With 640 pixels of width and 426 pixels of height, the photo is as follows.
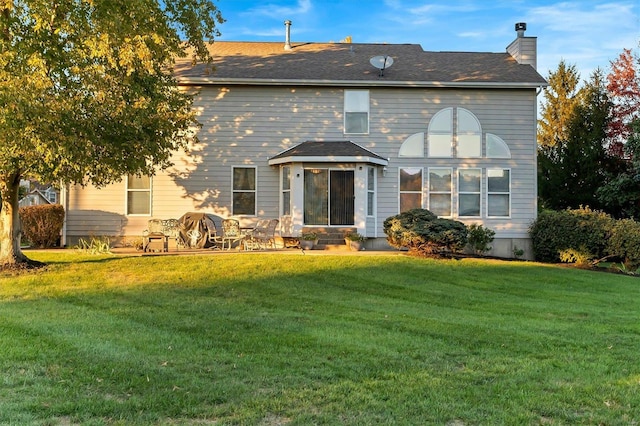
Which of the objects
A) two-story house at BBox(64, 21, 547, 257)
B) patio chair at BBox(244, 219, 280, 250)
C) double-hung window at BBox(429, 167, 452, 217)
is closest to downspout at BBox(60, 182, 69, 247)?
two-story house at BBox(64, 21, 547, 257)

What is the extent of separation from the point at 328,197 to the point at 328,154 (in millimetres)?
1325

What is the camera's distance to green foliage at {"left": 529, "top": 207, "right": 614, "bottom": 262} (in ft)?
47.0

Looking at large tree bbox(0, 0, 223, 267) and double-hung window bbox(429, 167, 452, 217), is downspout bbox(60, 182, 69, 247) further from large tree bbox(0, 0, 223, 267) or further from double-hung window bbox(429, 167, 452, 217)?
double-hung window bbox(429, 167, 452, 217)

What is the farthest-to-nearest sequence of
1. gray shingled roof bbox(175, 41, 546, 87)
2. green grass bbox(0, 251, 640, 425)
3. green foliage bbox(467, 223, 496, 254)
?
gray shingled roof bbox(175, 41, 546, 87) → green foliage bbox(467, 223, 496, 254) → green grass bbox(0, 251, 640, 425)

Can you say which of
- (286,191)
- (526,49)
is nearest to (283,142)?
(286,191)

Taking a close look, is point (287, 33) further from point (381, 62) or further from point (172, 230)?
point (172, 230)

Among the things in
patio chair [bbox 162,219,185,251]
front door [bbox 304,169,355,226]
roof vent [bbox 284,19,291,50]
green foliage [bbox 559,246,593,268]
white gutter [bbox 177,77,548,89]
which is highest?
roof vent [bbox 284,19,291,50]

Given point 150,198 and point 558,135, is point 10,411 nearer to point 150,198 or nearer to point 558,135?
point 150,198

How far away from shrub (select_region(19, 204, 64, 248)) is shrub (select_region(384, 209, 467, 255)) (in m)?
10.1

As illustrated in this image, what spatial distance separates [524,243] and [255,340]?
1307cm

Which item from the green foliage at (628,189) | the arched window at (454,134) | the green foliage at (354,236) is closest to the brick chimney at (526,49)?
the arched window at (454,134)

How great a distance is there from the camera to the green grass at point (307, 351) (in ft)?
11.7

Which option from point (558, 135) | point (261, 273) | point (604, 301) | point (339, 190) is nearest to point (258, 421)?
point (261, 273)

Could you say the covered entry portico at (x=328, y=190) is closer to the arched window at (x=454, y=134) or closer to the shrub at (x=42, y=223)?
the arched window at (x=454, y=134)
